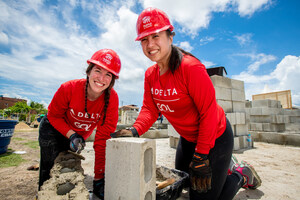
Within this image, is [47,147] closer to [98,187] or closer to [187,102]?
[98,187]

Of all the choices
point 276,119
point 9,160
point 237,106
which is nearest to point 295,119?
point 276,119

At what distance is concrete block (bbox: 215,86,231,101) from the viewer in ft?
15.5

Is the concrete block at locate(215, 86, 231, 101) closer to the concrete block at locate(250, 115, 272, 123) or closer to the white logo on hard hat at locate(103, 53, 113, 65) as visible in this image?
the white logo on hard hat at locate(103, 53, 113, 65)

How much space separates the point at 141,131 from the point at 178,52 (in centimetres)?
91

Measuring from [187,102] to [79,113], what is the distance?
1439 millimetres

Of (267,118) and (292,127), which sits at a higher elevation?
(267,118)

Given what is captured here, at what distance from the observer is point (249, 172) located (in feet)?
7.38

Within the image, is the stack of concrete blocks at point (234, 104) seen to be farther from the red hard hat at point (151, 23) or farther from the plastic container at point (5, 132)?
the plastic container at point (5, 132)

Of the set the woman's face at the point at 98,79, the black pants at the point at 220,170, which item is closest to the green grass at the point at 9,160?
the woman's face at the point at 98,79

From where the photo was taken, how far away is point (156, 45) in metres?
1.53

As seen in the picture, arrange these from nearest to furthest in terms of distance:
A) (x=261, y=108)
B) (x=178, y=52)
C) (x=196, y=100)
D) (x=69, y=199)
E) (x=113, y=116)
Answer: (x=69, y=199)
(x=196, y=100)
(x=178, y=52)
(x=113, y=116)
(x=261, y=108)

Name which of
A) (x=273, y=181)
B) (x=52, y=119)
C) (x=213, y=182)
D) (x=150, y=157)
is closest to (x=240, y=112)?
(x=273, y=181)

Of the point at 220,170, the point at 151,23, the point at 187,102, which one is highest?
the point at 151,23

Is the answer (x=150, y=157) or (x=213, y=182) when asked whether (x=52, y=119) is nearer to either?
(x=150, y=157)
